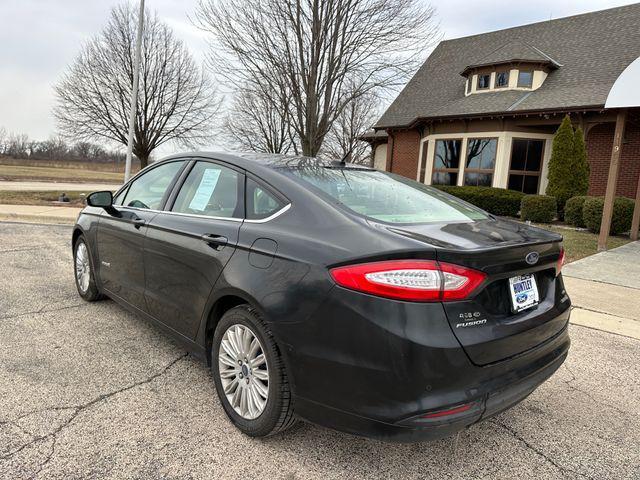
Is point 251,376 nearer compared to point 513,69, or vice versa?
point 251,376

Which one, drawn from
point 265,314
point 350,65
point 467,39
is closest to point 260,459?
point 265,314

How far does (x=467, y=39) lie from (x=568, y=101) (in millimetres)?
9435

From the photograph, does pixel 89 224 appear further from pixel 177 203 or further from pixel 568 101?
pixel 568 101

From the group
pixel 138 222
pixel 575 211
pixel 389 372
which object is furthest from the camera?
pixel 575 211

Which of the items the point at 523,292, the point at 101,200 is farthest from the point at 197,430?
the point at 101,200

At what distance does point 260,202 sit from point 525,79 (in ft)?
56.6

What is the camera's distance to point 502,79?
688 inches

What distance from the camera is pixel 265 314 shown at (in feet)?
7.50

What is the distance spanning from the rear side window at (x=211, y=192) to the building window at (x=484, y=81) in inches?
680

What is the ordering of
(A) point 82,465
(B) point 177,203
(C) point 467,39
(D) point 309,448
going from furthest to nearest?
(C) point 467,39
(B) point 177,203
(D) point 309,448
(A) point 82,465

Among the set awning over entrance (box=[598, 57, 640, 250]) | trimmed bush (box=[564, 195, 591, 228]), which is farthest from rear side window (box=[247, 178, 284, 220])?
trimmed bush (box=[564, 195, 591, 228])

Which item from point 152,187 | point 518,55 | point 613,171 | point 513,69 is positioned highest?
point 518,55

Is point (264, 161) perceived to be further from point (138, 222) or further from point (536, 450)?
point (536, 450)

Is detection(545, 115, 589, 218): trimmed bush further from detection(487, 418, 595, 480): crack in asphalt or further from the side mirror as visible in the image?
the side mirror
